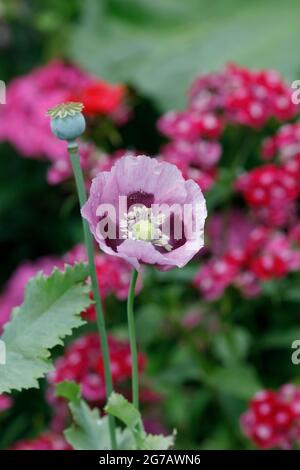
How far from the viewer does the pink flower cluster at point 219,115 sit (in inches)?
53.9

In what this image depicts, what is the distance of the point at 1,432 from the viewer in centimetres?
154

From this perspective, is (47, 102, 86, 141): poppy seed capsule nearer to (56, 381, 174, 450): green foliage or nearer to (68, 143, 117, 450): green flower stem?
(68, 143, 117, 450): green flower stem

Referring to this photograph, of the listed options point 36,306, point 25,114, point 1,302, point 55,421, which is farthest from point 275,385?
point 36,306

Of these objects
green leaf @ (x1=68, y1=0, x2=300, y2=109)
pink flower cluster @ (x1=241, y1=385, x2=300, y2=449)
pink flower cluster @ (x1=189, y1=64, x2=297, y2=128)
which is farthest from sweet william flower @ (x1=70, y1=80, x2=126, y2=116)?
pink flower cluster @ (x1=241, y1=385, x2=300, y2=449)

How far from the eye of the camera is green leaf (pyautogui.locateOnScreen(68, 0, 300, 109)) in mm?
2111

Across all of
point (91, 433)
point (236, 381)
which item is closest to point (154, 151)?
point (236, 381)

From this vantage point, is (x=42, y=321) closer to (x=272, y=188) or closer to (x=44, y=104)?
(x=272, y=188)

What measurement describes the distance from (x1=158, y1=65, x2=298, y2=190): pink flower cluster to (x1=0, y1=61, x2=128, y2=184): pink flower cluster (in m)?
0.20

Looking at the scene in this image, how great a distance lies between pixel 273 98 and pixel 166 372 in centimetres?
42

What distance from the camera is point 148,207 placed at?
69cm

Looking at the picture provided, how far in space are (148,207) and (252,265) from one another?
0.65 m

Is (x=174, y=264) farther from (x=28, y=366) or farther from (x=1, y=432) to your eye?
(x=1, y=432)

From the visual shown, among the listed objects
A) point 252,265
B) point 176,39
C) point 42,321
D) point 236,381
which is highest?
point 176,39

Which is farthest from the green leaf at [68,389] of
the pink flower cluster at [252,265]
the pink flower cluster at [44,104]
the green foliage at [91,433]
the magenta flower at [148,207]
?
the pink flower cluster at [44,104]
